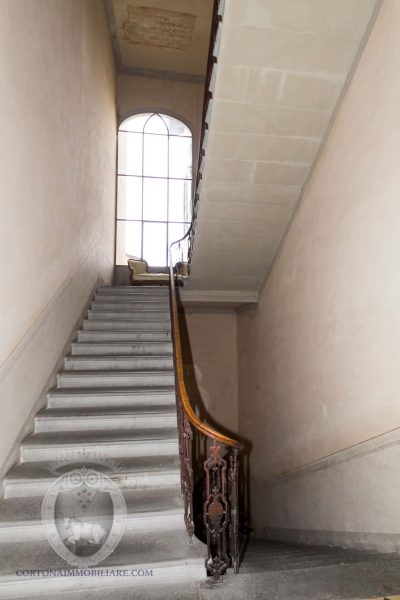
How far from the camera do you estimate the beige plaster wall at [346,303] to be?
9.37 ft

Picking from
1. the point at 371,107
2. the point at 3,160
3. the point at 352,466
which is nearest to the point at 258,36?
the point at 371,107

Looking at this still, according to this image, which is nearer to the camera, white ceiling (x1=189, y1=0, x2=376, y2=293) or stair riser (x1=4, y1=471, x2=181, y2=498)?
stair riser (x1=4, y1=471, x2=181, y2=498)

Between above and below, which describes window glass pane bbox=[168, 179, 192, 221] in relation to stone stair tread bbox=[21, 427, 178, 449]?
above

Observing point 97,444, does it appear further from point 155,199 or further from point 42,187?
point 155,199

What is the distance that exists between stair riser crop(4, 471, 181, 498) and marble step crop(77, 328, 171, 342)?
82.1 inches

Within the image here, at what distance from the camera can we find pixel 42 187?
366 centimetres

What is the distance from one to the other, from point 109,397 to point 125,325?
1.43 metres

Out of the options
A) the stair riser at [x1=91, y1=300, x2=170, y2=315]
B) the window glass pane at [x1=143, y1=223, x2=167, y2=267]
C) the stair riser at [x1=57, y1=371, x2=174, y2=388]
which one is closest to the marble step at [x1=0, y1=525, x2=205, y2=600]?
the stair riser at [x1=57, y1=371, x2=174, y2=388]

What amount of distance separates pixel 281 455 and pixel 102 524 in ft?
9.29

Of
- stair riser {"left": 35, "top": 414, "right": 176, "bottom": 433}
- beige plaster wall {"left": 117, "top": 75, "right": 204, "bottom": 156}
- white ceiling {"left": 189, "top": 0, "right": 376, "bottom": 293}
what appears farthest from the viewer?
beige plaster wall {"left": 117, "top": 75, "right": 204, "bottom": 156}

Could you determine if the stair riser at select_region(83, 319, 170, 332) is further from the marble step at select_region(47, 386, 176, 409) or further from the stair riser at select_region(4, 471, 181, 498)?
the stair riser at select_region(4, 471, 181, 498)

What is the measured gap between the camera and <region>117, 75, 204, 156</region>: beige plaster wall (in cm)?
860

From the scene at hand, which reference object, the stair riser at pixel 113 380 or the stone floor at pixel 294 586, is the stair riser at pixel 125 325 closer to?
the stair riser at pixel 113 380

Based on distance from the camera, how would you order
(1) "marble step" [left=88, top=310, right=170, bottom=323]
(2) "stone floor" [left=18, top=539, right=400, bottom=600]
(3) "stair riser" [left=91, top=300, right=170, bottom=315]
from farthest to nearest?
(3) "stair riser" [left=91, top=300, right=170, bottom=315], (1) "marble step" [left=88, top=310, right=170, bottom=323], (2) "stone floor" [left=18, top=539, right=400, bottom=600]
